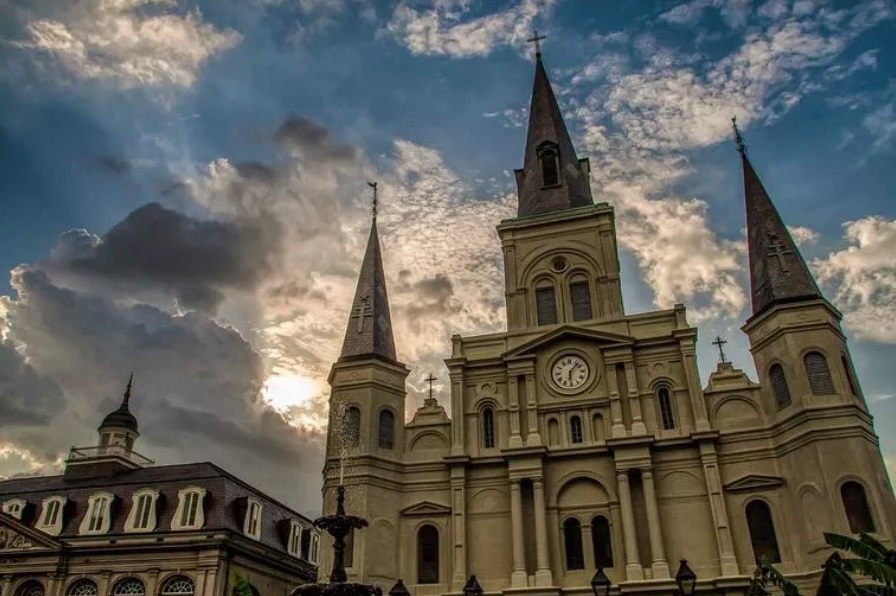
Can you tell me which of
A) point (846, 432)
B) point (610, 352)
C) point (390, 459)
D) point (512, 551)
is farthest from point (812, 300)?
point (390, 459)

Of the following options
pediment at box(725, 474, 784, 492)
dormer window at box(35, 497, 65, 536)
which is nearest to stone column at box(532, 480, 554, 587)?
pediment at box(725, 474, 784, 492)

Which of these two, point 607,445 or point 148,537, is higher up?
point 607,445

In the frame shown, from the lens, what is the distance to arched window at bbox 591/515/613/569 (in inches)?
1098

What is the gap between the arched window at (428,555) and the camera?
2906 cm

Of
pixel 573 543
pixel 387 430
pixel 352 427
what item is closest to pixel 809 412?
pixel 573 543

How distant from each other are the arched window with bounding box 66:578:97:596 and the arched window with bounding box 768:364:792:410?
2991 centimetres

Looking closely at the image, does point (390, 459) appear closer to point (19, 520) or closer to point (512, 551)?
point (512, 551)

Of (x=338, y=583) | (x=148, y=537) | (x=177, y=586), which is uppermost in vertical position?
(x=148, y=537)

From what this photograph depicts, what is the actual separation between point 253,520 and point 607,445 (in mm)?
17377

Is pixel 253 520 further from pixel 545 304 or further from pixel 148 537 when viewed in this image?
pixel 545 304

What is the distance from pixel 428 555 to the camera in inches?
1163

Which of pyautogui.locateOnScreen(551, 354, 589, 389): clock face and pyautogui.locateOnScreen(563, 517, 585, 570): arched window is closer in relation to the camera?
pyautogui.locateOnScreen(563, 517, 585, 570): arched window

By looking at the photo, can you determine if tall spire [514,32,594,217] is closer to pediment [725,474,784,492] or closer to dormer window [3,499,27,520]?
pediment [725,474,784,492]

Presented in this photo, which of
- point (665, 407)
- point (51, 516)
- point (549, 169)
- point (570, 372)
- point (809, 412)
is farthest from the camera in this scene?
point (549, 169)
